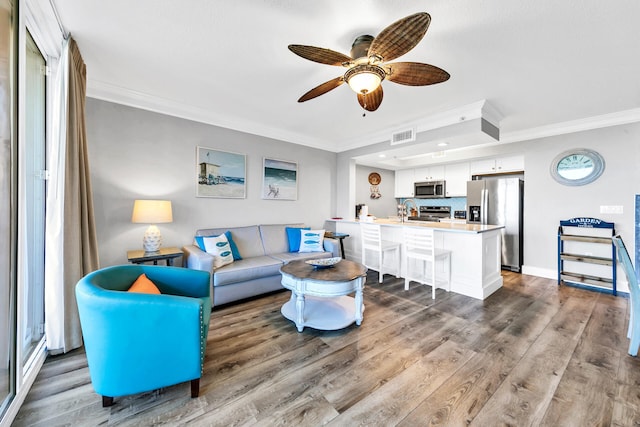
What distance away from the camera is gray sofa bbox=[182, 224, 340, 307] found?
2828 millimetres

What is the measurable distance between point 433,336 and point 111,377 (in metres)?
2.40

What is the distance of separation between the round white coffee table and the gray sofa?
0.55 m

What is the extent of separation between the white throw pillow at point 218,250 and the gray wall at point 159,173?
580mm

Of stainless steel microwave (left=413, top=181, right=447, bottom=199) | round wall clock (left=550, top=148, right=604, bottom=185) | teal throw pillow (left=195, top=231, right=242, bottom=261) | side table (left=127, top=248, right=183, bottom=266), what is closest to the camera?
side table (left=127, top=248, right=183, bottom=266)

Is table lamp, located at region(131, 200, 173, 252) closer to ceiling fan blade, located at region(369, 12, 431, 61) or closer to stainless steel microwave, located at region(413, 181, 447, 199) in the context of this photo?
ceiling fan blade, located at region(369, 12, 431, 61)

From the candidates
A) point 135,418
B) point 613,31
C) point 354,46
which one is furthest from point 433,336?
point 613,31

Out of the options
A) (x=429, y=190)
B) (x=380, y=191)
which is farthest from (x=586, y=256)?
(x=380, y=191)

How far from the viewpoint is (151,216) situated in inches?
107

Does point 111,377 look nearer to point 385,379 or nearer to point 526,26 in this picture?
point 385,379

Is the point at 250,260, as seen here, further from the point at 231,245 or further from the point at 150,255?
the point at 150,255

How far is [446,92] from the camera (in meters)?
2.83

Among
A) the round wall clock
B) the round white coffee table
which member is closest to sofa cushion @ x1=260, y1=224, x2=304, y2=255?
the round white coffee table

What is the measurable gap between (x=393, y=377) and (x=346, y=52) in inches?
102

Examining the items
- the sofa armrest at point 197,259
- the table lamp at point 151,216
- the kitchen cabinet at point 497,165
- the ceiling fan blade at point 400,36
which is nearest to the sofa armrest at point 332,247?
the sofa armrest at point 197,259
